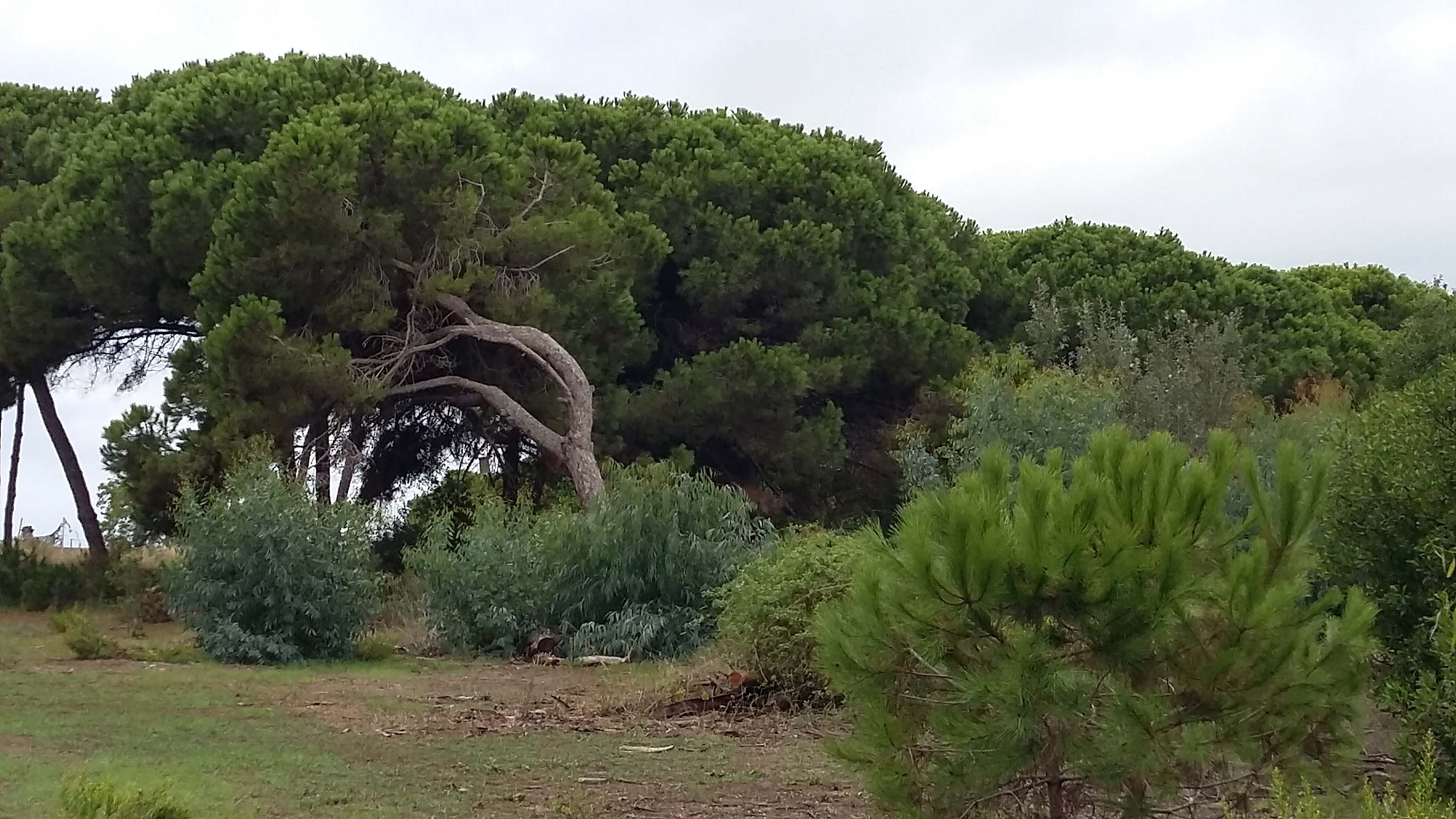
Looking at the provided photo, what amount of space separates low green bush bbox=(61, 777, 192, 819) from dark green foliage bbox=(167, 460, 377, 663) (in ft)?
30.9

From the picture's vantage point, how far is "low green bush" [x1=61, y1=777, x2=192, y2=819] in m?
5.18

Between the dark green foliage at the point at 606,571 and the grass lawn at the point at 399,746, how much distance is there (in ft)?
4.58

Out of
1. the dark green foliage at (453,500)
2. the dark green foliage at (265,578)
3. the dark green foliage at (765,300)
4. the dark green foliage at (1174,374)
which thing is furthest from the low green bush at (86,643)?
the dark green foliage at (1174,374)

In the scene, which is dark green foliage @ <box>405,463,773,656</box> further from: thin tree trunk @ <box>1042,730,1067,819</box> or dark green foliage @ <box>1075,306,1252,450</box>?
thin tree trunk @ <box>1042,730,1067,819</box>

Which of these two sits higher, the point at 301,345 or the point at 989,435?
the point at 301,345

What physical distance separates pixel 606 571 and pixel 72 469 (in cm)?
1273

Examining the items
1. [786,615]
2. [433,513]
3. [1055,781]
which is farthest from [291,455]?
[1055,781]

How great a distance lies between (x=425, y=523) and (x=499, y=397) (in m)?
2.64

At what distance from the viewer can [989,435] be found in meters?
19.1

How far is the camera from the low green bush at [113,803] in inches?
204

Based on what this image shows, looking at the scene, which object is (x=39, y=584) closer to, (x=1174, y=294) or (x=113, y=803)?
(x=113, y=803)

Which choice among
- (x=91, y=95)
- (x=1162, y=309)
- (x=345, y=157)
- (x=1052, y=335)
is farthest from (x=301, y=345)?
(x=1162, y=309)

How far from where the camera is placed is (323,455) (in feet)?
65.3

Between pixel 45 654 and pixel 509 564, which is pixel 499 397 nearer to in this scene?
pixel 509 564
